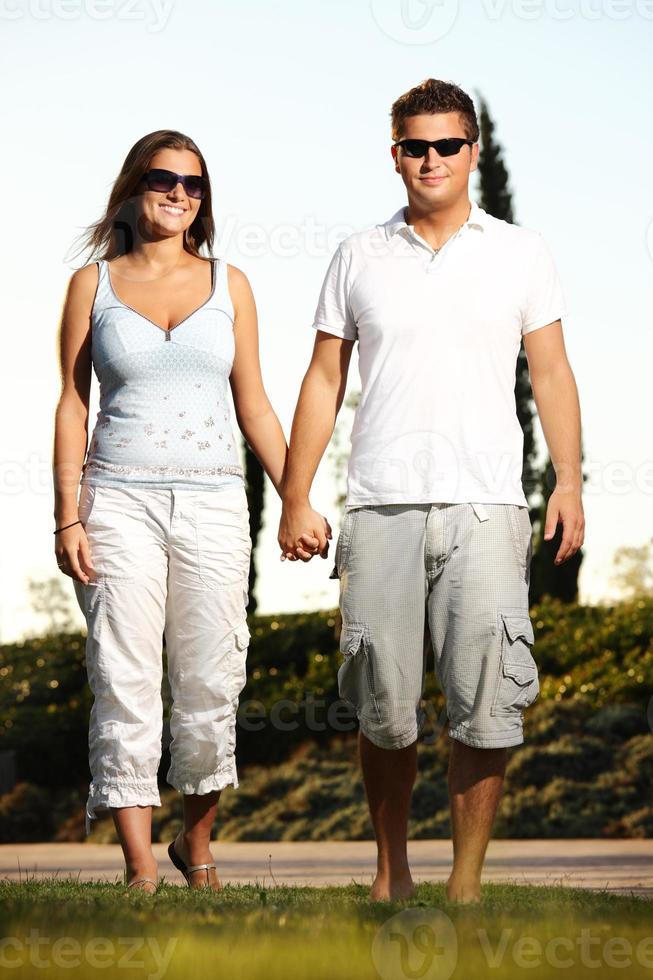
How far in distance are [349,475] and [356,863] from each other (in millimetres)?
3293

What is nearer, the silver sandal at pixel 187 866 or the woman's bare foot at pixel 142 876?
the woman's bare foot at pixel 142 876

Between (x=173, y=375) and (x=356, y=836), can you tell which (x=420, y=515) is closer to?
(x=173, y=375)

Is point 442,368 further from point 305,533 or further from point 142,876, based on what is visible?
point 142,876

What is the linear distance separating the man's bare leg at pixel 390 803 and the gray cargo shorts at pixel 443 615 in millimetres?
119

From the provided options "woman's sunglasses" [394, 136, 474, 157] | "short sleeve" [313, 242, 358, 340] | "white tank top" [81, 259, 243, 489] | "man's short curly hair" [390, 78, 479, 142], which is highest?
"man's short curly hair" [390, 78, 479, 142]

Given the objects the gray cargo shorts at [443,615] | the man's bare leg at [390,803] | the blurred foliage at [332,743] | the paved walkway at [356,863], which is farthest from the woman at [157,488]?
the blurred foliage at [332,743]

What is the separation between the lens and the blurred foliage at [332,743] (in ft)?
28.5

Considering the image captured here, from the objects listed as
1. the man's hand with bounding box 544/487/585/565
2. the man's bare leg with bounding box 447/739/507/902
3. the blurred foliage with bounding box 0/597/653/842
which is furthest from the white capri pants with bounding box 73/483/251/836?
the blurred foliage with bounding box 0/597/653/842

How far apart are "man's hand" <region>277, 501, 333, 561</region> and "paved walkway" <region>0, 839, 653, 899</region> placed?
1855 millimetres

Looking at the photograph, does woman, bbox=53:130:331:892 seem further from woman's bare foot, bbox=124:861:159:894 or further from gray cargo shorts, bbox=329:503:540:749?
gray cargo shorts, bbox=329:503:540:749

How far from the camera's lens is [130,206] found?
4578 mm

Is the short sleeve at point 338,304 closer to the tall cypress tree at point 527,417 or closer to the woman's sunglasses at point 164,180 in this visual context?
the woman's sunglasses at point 164,180

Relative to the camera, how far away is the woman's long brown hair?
4.52m

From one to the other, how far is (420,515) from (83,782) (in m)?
7.11
